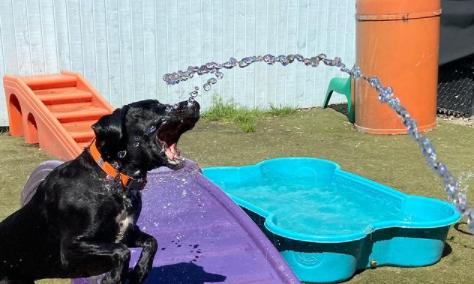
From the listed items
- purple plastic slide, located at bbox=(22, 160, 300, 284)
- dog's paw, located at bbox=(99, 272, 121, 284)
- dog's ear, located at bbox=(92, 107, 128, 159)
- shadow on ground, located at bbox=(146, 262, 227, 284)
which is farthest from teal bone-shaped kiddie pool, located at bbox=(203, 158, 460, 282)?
dog's ear, located at bbox=(92, 107, 128, 159)

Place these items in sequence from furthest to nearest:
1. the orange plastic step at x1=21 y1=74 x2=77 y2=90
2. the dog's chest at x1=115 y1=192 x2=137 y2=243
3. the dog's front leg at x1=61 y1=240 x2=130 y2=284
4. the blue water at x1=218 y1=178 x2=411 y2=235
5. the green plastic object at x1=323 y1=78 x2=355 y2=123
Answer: the green plastic object at x1=323 y1=78 x2=355 y2=123 → the orange plastic step at x1=21 y1=74 x2=77 y2=90 → the blue water at x1=218 y1=178 x2=411 y2=235 → the dog's chest at x1=115 y1=192 x2=137 y2=243 → the dog's front leg at x1=61 y1=240 x2=130 y2=284

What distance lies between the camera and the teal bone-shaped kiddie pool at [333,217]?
459 centimetres

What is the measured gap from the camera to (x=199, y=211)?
4.82m

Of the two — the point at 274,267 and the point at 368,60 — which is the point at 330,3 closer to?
the point at 368,60

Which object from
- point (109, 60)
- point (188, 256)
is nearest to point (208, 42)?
point (109, 60)

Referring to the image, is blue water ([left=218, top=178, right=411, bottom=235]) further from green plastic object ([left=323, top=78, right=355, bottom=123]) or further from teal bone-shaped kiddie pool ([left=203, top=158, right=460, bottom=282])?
green plastic object ([left=323, top=78, right=355, bottom=123])

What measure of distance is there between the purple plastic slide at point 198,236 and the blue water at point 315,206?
870 mm

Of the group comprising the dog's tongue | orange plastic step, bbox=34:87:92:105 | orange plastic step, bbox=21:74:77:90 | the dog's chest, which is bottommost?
orange plastic step, bbox=34:87:92:105

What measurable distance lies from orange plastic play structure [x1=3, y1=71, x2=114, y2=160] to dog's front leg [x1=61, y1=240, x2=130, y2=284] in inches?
148

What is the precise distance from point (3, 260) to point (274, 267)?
156cm

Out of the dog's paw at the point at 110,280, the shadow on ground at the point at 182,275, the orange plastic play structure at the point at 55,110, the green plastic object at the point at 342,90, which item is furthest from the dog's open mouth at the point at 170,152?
the green plastic object at the point at 342,90

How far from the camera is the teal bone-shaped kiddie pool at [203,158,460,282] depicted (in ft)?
15.1

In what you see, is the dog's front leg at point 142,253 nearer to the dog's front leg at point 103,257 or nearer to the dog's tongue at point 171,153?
the dog's front leg at point 103,257

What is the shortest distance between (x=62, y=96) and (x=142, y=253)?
5.14 metres
